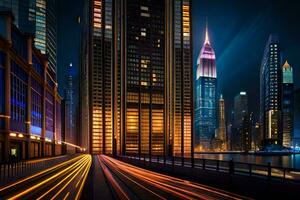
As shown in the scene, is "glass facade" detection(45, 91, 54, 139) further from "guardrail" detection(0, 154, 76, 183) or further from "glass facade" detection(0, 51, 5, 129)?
"guardrail" detection(0, 154, 76, 183)

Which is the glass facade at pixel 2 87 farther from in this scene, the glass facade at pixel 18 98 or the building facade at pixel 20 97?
the glass facade at pixel 18 98

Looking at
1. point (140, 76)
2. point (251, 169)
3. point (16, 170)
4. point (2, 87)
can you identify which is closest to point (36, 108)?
point (2, 87)

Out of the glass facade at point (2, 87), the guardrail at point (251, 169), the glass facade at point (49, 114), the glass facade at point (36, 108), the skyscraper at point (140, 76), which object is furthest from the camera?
the skyscraper at point (140, 76)

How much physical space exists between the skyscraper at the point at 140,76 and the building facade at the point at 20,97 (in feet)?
279

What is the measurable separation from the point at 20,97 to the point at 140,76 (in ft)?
409

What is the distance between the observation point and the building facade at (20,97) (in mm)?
58469

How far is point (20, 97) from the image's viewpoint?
69938 millimetres

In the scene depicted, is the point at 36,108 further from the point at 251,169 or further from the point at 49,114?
the point at 251,169

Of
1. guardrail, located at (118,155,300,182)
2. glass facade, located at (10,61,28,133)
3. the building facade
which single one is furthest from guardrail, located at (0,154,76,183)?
glass facade, located at (10,61,28,133)

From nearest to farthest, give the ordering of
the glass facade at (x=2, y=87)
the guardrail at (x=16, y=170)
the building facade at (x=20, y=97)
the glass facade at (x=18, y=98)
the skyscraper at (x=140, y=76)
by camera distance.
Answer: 1. the guardrail at (x=16, y=170)
2. the glass facade at (x=2, y=87)
3. the building facade at (x=20, y=97)
4. the glass facade at (x=18, y=98)
5. the skyscraper at (x=140, y=76)

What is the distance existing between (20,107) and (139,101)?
119664 mm

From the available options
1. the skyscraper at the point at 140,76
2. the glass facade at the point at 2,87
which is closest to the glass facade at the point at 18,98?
the glass facade at the point at 2,87

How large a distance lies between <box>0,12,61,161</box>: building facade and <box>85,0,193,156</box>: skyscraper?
8502 centimetres

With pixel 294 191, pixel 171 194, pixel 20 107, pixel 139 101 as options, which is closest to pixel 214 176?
pixel 171 194
